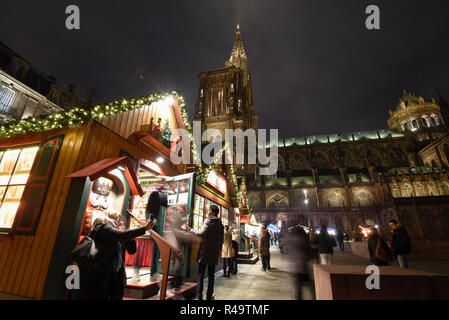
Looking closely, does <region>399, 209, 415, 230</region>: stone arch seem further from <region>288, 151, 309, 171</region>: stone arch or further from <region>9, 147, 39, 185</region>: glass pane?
<region>9, 147, 39, 185</region>: glass pane

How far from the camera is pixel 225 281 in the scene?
6656 mm

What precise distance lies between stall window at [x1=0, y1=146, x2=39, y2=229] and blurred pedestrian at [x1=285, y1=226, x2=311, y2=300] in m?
6.64

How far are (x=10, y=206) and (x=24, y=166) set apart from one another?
1023 mm

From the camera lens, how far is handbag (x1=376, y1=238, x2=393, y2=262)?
212 inches

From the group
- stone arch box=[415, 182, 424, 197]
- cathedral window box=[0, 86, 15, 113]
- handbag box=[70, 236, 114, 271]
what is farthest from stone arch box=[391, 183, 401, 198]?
cathedral window box=[0, 86, 15, 113]

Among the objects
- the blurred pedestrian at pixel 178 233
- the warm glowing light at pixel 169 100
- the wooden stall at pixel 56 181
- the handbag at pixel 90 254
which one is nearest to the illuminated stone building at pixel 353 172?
the warm glowing light at pixel 169 100

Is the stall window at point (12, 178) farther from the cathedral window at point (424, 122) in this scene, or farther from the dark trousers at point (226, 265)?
the cathedral window at point (424, 122)

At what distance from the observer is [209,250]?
4234mm

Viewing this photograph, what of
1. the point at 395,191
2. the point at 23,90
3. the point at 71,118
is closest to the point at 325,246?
the point at 71,118

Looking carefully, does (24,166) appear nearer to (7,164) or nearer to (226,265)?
(7,164)

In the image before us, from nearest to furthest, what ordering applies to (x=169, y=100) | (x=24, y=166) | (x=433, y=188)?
1. (x=24, y=166)
2. (x=169, y=100)
3. (x=433, y=188)

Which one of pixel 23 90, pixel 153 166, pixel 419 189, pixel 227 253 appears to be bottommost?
pixel 227 253

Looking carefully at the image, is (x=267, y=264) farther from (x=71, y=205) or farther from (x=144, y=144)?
(x=71, y=205)

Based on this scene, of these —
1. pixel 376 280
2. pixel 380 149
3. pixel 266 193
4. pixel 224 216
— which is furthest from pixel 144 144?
pixel 380 149
